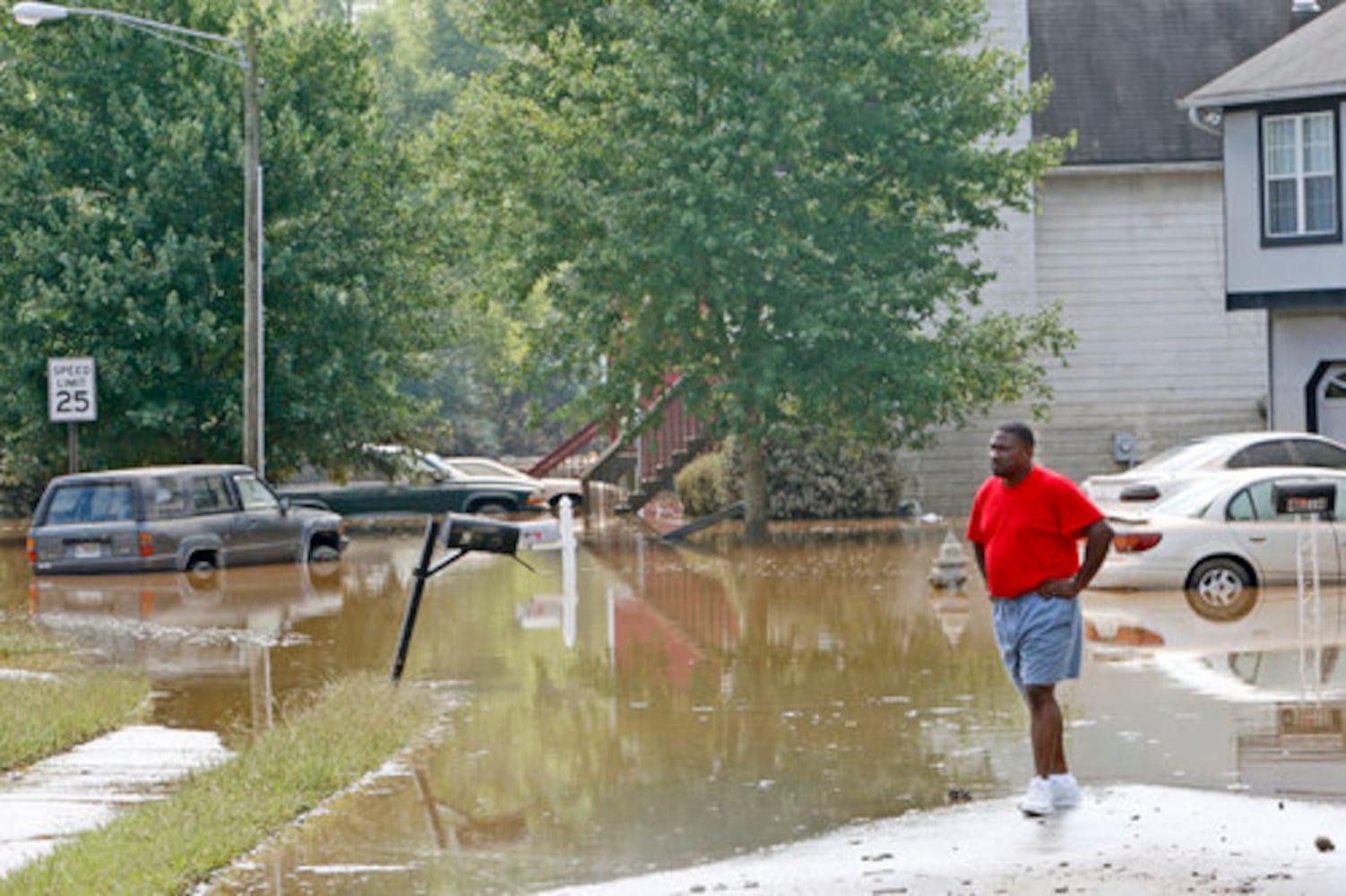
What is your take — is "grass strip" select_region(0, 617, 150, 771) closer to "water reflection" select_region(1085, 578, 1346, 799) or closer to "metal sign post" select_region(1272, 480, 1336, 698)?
"water reflection" select_region(1085, 578, 1346, 799)

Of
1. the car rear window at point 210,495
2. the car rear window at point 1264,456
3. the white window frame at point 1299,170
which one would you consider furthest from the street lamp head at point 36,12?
the white window frame at point 1299,170

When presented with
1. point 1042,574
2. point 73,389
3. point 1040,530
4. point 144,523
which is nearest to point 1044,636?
point 1042,574

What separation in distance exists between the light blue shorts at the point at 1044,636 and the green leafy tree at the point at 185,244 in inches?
1052

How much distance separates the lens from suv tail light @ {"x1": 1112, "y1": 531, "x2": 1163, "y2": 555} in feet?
77.4

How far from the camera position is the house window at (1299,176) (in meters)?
36.1

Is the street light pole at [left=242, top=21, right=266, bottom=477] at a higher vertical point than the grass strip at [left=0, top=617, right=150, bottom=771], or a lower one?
higher

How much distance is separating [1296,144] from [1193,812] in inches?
1065

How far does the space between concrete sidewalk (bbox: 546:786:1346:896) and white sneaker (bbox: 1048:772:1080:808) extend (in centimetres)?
6

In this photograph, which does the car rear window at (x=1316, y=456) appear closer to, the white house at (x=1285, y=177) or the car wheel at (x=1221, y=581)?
the white house at (x=1285, y=177)

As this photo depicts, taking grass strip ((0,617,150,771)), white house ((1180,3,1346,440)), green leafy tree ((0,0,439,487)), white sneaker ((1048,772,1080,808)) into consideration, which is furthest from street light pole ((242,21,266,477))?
white sneaker ((1048,772,1080,808))

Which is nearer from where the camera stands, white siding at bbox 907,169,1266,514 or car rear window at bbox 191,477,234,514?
car rear window at bbox 191,477,234,514

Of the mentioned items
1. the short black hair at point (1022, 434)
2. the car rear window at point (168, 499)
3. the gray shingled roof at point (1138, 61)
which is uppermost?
the gray shingled roof at point (1138, 61)

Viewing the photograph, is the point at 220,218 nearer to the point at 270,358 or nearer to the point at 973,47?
the point at 270,358

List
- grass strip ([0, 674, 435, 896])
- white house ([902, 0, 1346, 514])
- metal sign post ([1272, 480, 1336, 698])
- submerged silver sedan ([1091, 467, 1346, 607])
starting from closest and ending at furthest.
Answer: grass strip ([0, 674, 435, 896]) < metal sign post ([1272, 480, 1336, 698]) < submerged silver sedan ([1091, 467, 1346, 607]) < white house ([902, 0, 1346, 514])
